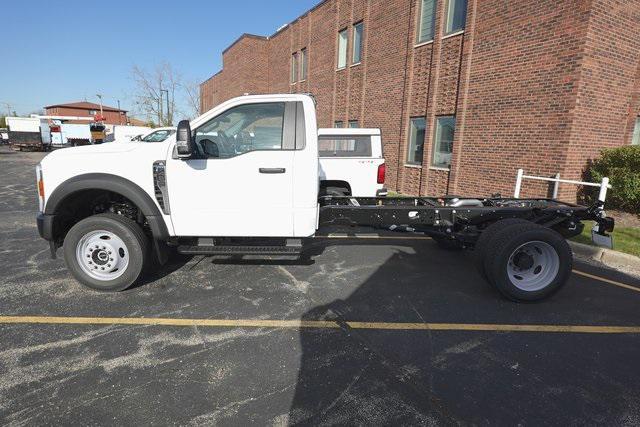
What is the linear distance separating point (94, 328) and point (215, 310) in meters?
1.16

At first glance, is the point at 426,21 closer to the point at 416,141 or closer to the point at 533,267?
the point at 416,141

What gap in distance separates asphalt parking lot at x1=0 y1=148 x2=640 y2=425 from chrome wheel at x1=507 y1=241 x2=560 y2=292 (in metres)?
0.28

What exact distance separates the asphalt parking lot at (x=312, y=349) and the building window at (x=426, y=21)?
1002 centimetres

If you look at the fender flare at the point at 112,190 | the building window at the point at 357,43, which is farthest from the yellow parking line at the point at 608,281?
the building window at the point at 357,43

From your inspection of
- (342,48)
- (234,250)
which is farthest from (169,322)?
(342,48)

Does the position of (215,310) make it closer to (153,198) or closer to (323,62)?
(153,198)

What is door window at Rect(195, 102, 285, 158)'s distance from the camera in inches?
175

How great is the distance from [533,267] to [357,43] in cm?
1495

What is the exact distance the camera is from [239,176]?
4.38 metres

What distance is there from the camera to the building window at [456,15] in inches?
455

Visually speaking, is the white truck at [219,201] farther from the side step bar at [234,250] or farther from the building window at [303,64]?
the building window at [303,64]

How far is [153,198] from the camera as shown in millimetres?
4379

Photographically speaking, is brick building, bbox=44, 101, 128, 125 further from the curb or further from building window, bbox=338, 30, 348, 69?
the curb

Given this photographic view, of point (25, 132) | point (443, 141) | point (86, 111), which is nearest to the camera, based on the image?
point (443, 141)
